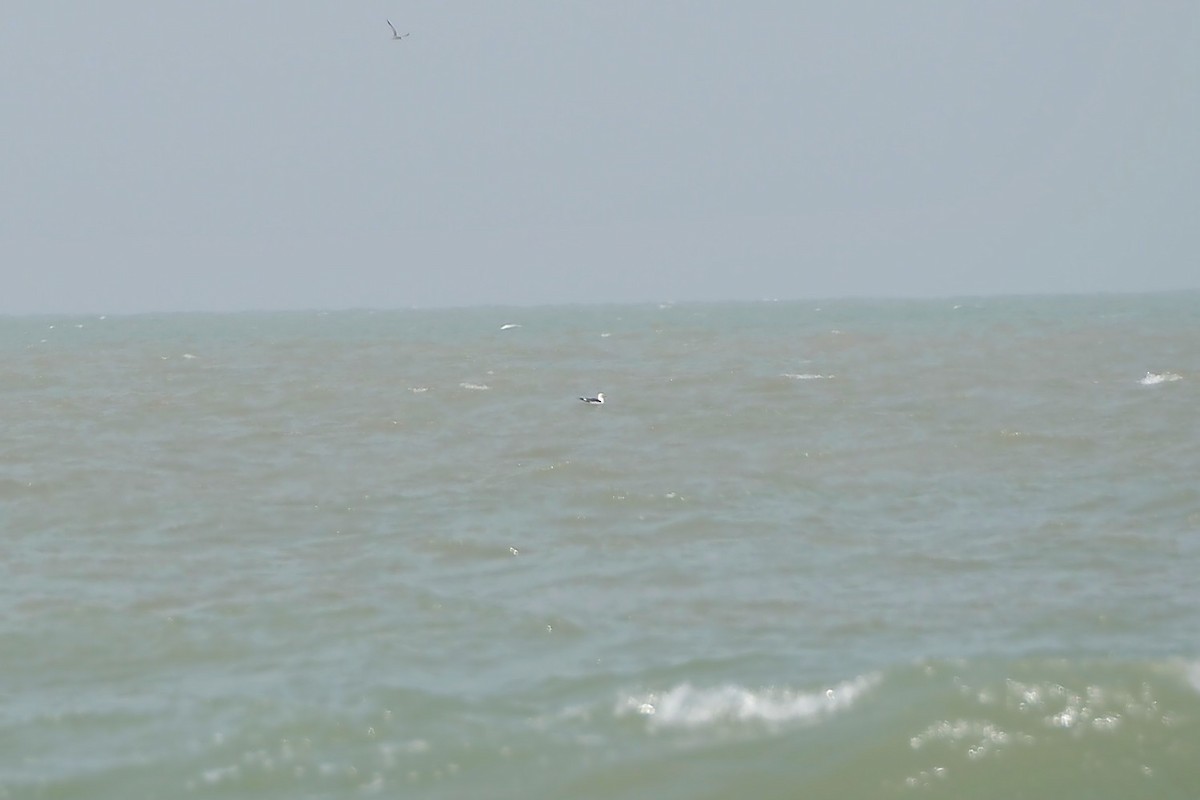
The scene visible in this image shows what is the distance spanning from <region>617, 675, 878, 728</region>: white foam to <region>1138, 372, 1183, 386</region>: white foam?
64.1 feet

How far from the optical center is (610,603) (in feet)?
39.2

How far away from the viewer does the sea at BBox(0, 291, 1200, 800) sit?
8812mm

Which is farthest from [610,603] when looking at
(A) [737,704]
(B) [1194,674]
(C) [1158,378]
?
(C) [1158,378]

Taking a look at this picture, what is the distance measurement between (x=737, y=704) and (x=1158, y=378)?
69.6 ft

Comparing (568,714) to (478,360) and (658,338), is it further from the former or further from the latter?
(658,338)

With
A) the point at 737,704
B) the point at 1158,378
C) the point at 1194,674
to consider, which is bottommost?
the point at 737,704

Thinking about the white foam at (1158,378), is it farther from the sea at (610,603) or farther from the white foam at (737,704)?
the white foam at (737,704)

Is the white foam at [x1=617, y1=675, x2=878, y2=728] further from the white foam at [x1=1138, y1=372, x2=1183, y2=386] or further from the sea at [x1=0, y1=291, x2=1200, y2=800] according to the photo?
the white foam at [x1=1138, y1=372, x2=1183, y2=386]

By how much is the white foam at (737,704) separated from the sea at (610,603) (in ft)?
0.09

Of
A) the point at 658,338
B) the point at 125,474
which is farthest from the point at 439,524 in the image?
the point at 658,338

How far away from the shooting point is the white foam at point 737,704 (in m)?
9.27

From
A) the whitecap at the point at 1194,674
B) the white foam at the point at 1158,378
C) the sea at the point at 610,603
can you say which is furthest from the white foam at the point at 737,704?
the white foam at the point at 1158,378

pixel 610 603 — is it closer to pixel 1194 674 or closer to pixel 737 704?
pixel 737 704

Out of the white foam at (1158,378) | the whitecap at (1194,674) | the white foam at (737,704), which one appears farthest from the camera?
the white foam at (1158,378)
